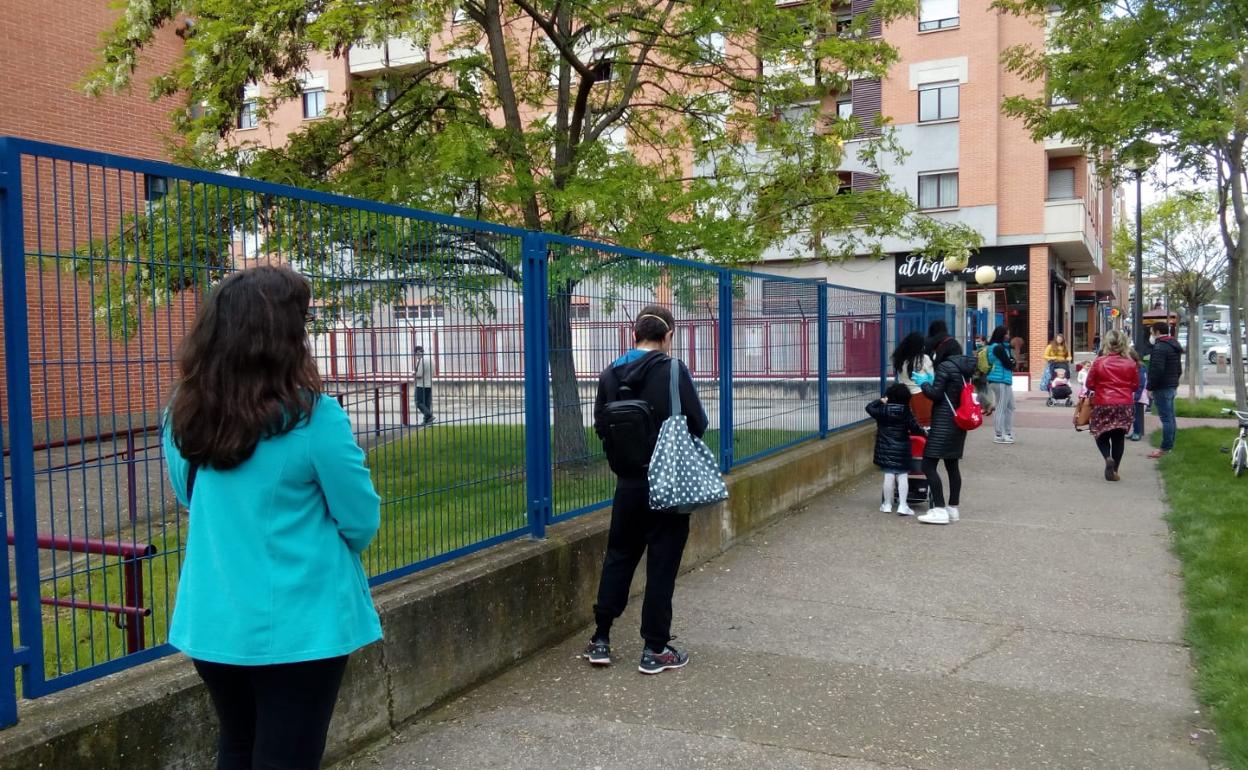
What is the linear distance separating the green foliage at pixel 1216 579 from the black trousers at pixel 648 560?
2.36 m

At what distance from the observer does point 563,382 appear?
552 cm

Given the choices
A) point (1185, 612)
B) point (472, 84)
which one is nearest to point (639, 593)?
point (1185, 612)

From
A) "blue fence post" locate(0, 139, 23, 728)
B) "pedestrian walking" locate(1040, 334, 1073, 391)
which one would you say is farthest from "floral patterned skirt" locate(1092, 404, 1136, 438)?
"pedestrian walking" locate(1040, 334, 1073, 391)

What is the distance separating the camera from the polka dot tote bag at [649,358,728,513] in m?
4.38

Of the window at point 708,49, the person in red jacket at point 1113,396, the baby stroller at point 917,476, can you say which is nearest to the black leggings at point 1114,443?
the person in red jacket at point 1113,396

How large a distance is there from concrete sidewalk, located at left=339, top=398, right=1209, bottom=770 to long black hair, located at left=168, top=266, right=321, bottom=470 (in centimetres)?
200

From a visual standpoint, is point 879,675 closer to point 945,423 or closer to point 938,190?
point 945,423

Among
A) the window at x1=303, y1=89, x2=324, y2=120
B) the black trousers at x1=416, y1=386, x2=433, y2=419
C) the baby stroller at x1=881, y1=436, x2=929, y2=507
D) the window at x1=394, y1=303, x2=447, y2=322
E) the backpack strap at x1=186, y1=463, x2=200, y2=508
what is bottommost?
the baby stroller at x1=881, y1=436, x2=929, y2=507

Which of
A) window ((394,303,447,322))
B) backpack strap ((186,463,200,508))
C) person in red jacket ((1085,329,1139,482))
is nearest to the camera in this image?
backpack strap ((186,463,200,508))

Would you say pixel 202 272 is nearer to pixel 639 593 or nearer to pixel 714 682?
pixel 714 682

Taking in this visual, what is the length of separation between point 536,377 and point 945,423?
4346 millimetres

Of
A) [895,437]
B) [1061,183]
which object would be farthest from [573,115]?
[1061,183]

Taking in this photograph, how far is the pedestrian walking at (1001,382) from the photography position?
1367 centimetres

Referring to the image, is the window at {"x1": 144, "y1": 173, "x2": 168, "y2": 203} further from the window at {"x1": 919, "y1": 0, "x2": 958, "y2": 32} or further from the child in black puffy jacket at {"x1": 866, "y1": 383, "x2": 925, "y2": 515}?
Answer: the window at {"x1": 919, "y1": 0, "x2": 958, "y2": 32}
